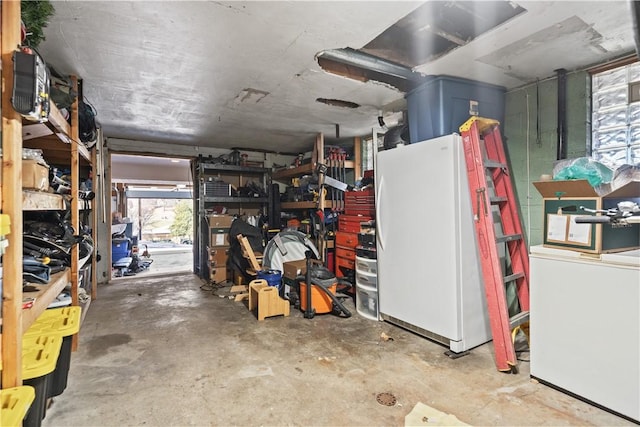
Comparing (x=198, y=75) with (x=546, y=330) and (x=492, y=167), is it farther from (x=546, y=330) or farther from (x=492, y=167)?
(x=546, y=330)

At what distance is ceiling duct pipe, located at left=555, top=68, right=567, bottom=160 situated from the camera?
2631 mm

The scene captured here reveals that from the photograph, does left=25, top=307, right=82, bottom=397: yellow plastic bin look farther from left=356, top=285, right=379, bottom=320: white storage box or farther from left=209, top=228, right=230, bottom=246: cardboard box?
left=209, top=228, right=230, bottom=246: cardboard box

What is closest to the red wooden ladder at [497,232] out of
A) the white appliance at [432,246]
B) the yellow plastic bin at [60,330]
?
the white appliance at [432,246]

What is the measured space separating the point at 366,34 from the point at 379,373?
Answer: 2.35m

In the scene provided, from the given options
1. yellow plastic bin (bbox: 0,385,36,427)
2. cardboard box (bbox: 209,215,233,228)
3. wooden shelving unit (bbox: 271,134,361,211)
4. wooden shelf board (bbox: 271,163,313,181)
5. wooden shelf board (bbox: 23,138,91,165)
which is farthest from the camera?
cardboard box (bbox: 209,215,233,228)

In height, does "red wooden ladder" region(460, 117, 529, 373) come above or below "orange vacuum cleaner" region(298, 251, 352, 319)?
above

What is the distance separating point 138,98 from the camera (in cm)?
328

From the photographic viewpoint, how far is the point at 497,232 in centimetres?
270

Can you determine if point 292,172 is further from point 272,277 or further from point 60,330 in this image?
point 60,330

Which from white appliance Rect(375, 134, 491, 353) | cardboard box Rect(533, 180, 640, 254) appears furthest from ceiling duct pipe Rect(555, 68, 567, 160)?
white appliance Rect(375, 134, 491, 353)

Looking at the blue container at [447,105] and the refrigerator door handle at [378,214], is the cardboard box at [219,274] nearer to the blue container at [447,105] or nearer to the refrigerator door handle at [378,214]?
the refrigerator door handle at [378,214]

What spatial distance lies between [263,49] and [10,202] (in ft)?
5.78

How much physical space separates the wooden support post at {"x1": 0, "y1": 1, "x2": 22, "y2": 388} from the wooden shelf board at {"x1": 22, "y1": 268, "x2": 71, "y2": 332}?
192mm

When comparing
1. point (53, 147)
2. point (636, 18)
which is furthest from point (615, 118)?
point (53, 147)
